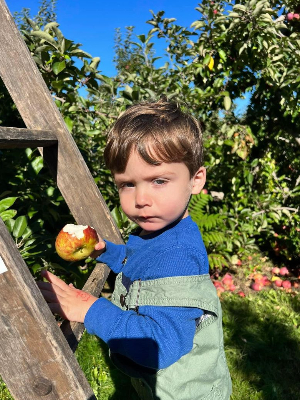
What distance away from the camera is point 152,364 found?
89 centimetres

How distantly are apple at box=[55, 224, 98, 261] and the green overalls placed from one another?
0.26 meters

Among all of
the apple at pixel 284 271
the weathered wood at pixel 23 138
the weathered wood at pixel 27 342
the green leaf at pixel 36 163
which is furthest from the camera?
the apple at pixel 284 271

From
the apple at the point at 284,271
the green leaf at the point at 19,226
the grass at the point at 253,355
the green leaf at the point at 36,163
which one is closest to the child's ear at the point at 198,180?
the green leaf at the point at 19,226

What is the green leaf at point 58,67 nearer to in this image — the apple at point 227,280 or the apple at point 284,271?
the apple at point 227,280

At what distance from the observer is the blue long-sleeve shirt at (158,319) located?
878 millimetres

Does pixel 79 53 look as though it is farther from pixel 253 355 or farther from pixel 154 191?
pixel 253 355

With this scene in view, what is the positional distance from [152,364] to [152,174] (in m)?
0.49

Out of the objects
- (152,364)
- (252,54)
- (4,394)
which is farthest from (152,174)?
(252,54)

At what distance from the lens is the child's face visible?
1.01m

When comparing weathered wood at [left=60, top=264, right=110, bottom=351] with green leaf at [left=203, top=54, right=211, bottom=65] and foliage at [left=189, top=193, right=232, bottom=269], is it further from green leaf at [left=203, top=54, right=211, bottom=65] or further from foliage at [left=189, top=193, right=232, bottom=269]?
green leaf at [left=203, top=54, right=211, bottom=65]

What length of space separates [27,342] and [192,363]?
528mm

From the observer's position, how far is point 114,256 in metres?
1.43

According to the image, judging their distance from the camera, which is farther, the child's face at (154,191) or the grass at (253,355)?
the grass at (253,355)

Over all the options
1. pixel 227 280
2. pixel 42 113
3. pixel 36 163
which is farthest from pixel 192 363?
pixel 227 280
